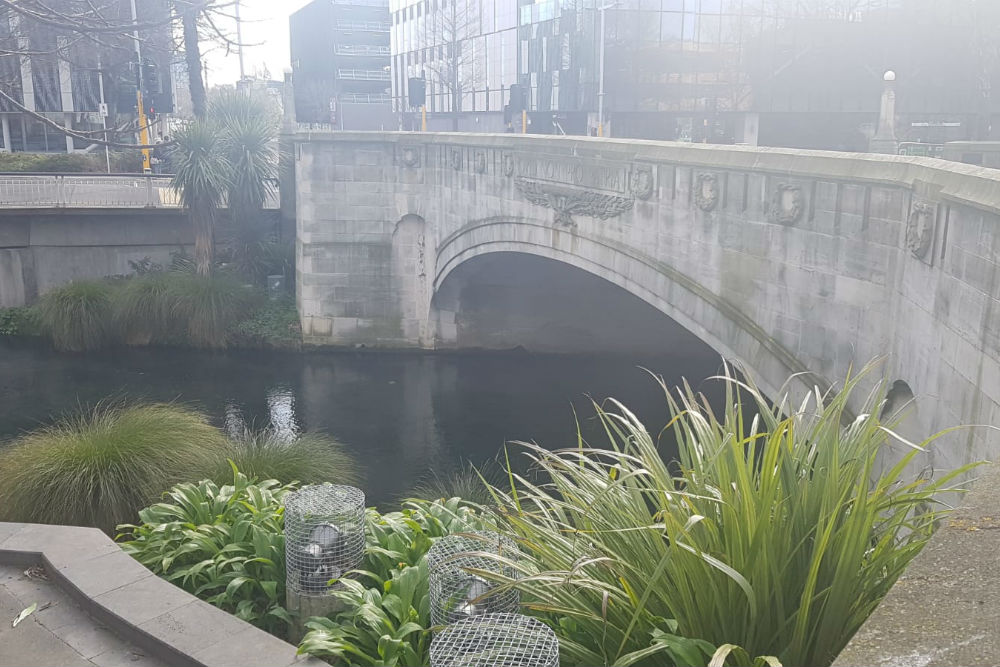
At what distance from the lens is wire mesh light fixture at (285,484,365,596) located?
17.6 feet

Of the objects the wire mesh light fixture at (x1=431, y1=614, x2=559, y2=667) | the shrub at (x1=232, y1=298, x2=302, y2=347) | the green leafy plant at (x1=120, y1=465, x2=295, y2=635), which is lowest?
the shrub at (x1=232, y1=298, x2=302, y2=347)

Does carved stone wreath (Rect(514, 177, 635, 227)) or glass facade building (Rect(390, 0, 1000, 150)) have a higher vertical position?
glass facade building (Rect(390, 0, 1000, 150))

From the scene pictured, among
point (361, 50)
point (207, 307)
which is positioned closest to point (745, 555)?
point (207, 307)

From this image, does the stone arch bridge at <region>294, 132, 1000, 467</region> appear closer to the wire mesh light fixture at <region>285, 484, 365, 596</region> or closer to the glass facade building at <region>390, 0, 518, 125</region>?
the wire mesh light fixture at <region>285, 484, 365, 596</region>

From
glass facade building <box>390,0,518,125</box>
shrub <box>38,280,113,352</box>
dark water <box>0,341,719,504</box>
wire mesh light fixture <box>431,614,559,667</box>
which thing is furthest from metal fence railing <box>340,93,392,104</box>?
wire mesh light fixture <box>431,614,559,667</box>

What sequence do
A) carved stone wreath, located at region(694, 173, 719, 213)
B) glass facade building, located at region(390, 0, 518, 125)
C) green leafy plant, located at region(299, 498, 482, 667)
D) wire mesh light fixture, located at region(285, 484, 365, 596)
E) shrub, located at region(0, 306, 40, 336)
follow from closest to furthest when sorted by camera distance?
green leafy plant, located at region(299, 498, 482, 667)
wire mesh light fixture, located at region(285, 484, 365, 596)
carved stone wreath, located at region(694, 173, 719, 213)
shrub, located at region(0, 306, 40, 336)
glass facade building, located at region(390, 0, 518, 125)

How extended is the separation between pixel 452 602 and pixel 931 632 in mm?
2549

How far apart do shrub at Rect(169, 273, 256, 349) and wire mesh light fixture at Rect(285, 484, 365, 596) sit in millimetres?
17194

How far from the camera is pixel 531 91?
44.1m

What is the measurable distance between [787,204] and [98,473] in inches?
267

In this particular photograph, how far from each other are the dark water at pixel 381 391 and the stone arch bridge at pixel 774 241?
8.95 feet

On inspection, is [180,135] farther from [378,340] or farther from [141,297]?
[378,340]

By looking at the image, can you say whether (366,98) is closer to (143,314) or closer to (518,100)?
(518,100)

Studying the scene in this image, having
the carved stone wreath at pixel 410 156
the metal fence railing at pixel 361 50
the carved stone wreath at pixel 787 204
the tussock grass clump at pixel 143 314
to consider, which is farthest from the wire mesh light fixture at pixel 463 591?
the metal fence railing at pixel 361 50
